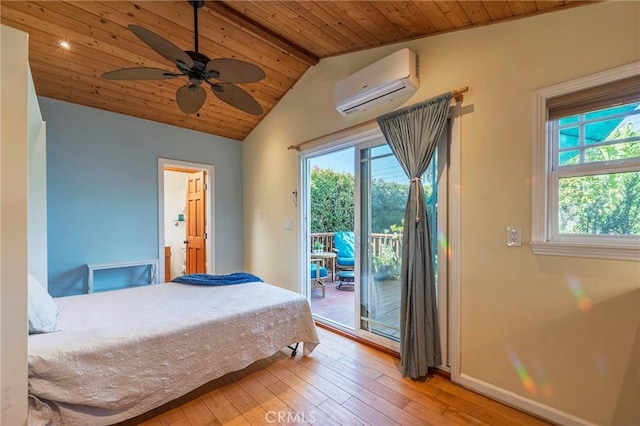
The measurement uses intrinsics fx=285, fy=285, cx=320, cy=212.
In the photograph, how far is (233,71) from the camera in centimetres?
190

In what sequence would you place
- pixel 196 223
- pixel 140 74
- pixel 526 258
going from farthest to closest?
1. pixel 196 223
2. pixel 140 74
3. pixel 526 258

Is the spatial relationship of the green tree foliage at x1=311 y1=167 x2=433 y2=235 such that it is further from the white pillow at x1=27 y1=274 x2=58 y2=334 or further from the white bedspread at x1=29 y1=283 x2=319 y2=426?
the white pillow at x1=27 y1=274 x2=58 y2=334

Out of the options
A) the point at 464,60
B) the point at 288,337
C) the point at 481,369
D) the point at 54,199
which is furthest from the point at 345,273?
the point at 54,199

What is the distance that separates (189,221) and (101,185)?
1.59 meters

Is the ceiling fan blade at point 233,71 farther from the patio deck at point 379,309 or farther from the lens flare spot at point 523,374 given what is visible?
the lens flare spot at point 523,374

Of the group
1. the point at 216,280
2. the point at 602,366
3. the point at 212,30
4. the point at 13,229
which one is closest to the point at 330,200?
the point at 216,280

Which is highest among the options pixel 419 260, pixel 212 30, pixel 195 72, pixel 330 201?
pixel 212 30

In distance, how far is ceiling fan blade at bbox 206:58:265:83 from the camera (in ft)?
5.97

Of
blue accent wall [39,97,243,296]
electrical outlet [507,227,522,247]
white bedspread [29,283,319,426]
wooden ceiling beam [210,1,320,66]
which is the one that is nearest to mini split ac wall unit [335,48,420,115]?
wooden ceiling beam [210,1,320,66]

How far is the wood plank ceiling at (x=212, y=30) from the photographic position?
82.1 inches

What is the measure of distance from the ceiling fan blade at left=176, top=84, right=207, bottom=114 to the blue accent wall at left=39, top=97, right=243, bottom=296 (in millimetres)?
1886
